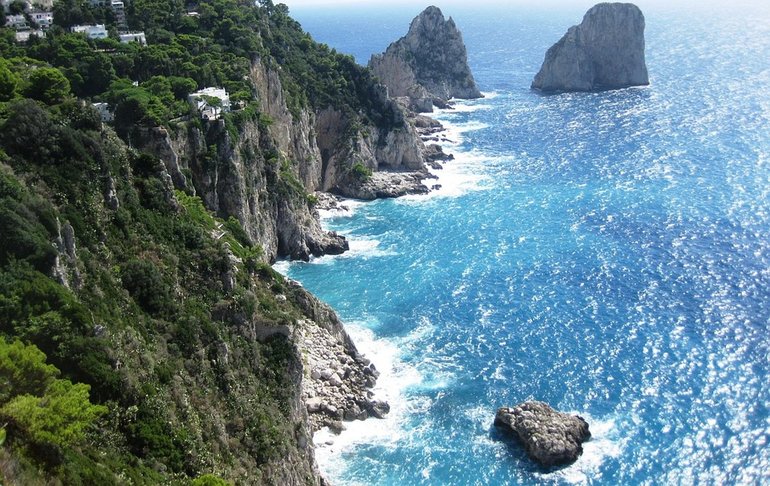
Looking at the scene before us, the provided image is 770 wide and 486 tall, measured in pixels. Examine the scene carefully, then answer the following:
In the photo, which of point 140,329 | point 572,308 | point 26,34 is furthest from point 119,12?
point 572,308

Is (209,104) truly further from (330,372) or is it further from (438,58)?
(438,58)

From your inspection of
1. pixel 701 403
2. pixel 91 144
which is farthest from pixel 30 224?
pixel 701 403

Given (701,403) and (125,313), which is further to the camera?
(701,403)

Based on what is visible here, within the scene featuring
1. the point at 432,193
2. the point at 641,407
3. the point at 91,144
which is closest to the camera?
the point at 91,144

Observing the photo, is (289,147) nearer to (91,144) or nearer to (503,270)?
(503,270)

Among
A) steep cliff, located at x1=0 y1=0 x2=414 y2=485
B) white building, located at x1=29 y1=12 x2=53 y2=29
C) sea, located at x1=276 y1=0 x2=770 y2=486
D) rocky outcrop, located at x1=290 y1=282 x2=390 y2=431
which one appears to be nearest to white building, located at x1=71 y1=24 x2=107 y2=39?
white building, located at x1=29 y1=12 x2=53 y2=29

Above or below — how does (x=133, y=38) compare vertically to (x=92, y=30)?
below

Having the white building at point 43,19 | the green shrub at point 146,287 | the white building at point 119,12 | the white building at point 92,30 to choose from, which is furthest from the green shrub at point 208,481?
the white building at point 119,12
